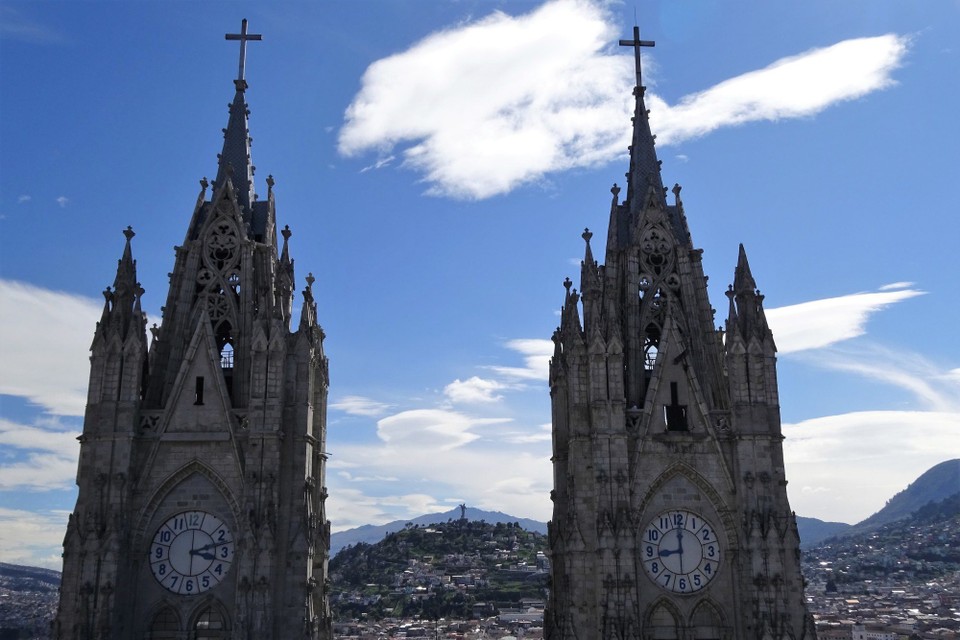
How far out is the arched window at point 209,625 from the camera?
4006 centimetres

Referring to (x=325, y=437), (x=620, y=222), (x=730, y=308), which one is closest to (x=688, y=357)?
(x=730, y=308)

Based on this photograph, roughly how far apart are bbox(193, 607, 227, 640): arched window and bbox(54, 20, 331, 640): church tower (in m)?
0.05

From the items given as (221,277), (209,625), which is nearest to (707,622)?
(209,625)

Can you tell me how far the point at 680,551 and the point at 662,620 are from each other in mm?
2840

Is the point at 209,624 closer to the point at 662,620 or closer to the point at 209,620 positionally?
the point at 209,620

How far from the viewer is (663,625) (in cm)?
4056

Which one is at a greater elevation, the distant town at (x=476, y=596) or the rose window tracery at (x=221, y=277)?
the rose window tracery at (x=221, y=277)

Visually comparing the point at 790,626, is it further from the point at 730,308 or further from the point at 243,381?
the point at 243,381

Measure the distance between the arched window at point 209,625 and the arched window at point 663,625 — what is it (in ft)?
56.0

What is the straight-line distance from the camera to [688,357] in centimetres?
4416

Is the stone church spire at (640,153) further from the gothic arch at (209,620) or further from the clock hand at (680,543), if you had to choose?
the gothic arch at (209,620)

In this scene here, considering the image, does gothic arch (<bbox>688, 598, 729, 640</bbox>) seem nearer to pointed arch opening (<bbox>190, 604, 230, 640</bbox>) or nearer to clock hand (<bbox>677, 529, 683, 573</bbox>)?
clock hand (<bbox>677, 529, 683, 573</bbox>)

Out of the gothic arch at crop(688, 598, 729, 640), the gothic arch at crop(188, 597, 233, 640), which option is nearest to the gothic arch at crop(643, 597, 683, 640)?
the gothic arch at crop(688, 598, 729, 640)

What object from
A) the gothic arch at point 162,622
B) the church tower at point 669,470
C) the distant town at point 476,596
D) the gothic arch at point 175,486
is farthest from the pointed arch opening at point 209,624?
the distant town at point 476,596
